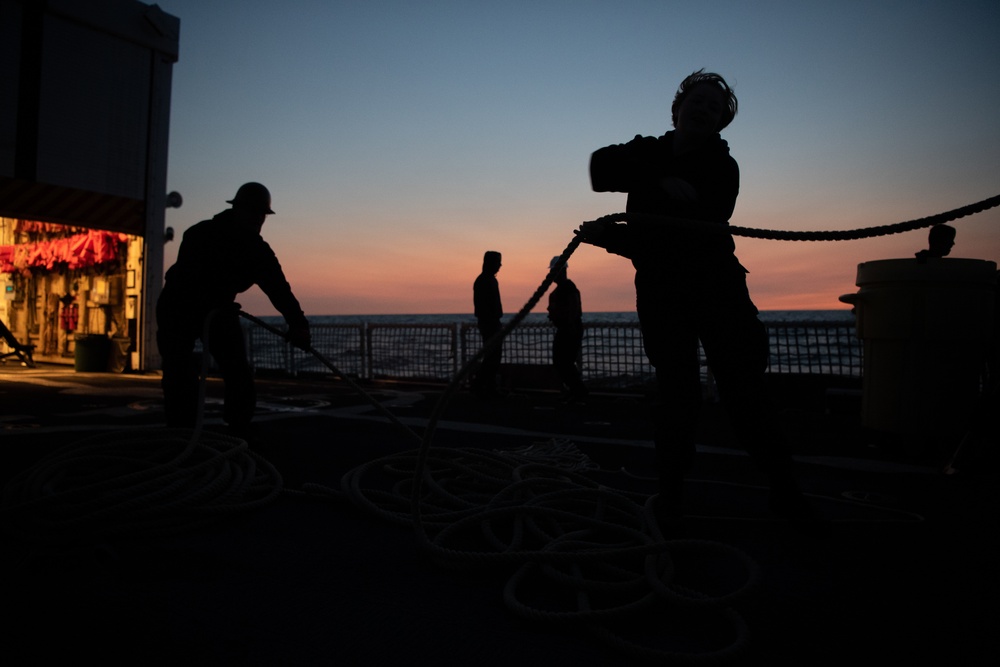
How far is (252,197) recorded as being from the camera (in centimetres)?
343

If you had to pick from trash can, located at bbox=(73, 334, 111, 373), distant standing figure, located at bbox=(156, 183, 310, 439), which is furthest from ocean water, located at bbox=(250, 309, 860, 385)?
distant standing figure, located at bbox=(156, 183, 310, 439)

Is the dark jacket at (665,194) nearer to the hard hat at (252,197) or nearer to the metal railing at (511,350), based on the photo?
the hard hat at (252,197)

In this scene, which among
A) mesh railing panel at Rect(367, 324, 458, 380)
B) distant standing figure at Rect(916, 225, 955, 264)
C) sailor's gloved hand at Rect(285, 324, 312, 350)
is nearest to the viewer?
sailor's gloved hand at Rect(285, 324, 312, 350)

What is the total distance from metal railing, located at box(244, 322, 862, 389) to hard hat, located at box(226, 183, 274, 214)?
4460mm

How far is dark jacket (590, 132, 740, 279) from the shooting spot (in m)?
2.02

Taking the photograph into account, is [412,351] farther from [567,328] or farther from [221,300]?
[221,300]

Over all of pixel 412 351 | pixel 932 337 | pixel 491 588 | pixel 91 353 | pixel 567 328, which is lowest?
pixel 491 588

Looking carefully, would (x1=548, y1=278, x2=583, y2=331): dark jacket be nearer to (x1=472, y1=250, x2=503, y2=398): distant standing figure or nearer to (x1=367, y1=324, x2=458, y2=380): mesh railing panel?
(x1=472, y1=250, x2=503, y2=398): distant standing figure

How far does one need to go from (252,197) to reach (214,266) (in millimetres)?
458

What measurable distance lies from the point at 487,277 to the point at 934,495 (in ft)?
17.3

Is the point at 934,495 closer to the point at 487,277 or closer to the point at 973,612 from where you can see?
the point at 973,612

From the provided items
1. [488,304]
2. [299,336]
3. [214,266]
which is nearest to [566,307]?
[488,304]

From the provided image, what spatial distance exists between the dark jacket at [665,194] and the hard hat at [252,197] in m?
2.21

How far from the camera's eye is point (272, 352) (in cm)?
1081
